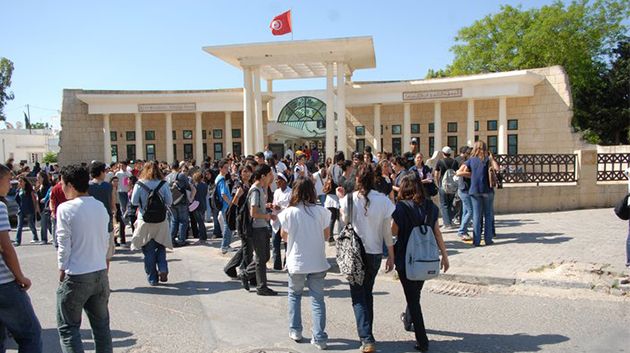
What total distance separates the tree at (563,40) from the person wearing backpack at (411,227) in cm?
3502

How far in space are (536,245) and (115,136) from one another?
29.1 meters

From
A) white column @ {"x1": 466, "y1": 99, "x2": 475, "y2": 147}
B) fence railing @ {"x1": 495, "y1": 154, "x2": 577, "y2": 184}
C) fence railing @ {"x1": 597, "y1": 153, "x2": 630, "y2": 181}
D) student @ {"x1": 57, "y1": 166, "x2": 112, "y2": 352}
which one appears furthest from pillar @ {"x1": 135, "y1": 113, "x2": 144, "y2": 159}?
student @ {"x1": 57, "y1": 166, "x2": 112, "y2": 352}

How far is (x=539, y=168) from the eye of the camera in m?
15.0

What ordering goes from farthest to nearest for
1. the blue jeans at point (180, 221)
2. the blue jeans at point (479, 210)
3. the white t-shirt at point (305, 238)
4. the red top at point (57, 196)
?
the blue jeans at point (180, 221) < the blue jeans at point (479, 210) < the red top at point (57, 196) < the white t-shirt at point (305, 238)

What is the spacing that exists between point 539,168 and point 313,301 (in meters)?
12.2

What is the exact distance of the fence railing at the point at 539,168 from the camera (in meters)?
14.6

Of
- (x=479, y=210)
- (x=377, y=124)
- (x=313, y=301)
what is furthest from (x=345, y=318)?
(x=377, y=124)

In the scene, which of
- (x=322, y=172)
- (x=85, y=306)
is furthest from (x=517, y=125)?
(x=85, y=306)

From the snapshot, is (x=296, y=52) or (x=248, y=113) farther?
(x=248, y=113)

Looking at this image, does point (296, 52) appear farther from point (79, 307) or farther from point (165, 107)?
point (79, 307)

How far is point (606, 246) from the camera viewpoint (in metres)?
9.20

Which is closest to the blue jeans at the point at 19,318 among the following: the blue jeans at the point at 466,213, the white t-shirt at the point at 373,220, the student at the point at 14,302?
the student at the point at 14,302

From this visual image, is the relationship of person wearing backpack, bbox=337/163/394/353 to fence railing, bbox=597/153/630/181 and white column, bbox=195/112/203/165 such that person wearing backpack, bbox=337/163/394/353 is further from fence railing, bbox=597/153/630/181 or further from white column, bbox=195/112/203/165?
white column, bbox=195/112/203/165

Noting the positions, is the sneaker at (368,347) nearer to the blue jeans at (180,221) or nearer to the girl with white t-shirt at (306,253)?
the girl with white t-shirt at (306,253)
